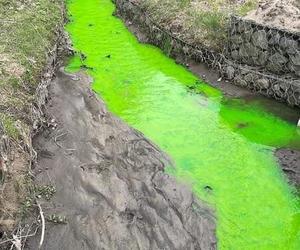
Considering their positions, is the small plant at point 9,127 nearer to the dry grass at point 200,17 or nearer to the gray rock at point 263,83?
the gray rock at point 263,83

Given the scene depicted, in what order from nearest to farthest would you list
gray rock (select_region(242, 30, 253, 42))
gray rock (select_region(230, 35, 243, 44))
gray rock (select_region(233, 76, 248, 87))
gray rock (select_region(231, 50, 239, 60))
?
gray rock (select_region(242, 30, 253, 42)) < gray rock (select_region(230, 35, 243, 44)) < gray rock (select_region(233, 76, 248, 87)) < gray rock (select_region(231, 50, 239, 60))

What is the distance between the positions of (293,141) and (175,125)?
3263mm

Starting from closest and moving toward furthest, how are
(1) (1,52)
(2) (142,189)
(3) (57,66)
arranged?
1. (2) (142,189)
2. (1) (1,52)
3. (3) (57,66)

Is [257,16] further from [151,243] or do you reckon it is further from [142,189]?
[151,243]

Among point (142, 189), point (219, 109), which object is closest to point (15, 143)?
point (142, 189)

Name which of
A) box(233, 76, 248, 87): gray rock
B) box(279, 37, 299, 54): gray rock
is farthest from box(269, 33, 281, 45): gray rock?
box(233, 76, 248, 87): gray rock

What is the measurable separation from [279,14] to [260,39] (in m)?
1.03

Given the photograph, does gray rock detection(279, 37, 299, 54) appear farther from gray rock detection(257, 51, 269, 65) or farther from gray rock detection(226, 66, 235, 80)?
gray rock detection(226, 66, 235, 80)

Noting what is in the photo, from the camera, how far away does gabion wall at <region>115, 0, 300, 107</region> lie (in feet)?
45.6

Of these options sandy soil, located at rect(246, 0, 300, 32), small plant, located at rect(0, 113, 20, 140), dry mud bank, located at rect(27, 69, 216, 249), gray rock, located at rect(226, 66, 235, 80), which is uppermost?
sandy soil, located at rect(246, 0, 300, 32)

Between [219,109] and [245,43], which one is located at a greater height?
[245,43]

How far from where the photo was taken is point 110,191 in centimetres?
978

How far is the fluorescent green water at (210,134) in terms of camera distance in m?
9.73

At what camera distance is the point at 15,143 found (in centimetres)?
988
